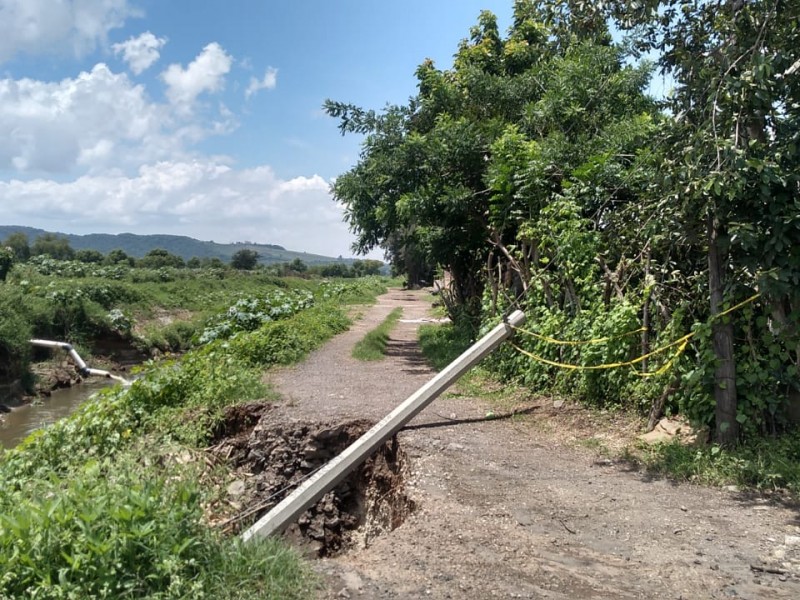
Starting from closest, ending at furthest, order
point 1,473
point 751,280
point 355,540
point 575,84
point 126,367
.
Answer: point 751,280 → point 355,540 → point 1,473 → point 575,84 → point 126,367

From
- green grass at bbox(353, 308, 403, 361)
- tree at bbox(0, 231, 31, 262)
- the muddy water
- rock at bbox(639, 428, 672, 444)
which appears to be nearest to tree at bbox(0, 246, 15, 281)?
the muddy water

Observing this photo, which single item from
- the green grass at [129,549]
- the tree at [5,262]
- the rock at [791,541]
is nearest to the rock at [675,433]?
the rock at [791,541]

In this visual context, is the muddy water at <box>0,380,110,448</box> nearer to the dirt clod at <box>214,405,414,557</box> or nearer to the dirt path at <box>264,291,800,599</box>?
the dirt clod at <box>214,405,414,557</box>

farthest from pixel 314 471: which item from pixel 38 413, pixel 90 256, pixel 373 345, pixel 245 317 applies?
pixel 90 256

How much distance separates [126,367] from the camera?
27.0 meters

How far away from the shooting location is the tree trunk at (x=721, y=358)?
5531 millimetres

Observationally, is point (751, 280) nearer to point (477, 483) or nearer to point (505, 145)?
point (477, 483)

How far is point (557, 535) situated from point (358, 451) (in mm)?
2122

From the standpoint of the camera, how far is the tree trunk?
553cm

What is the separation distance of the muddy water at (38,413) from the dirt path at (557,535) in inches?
482

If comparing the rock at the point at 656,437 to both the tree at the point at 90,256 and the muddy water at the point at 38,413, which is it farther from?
the tree at the point at 90,256

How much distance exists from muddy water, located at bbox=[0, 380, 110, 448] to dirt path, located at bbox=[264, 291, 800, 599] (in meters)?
12.2

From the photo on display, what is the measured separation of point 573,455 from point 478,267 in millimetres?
8455

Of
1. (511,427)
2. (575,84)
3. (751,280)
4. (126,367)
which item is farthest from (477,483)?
(126,367)
